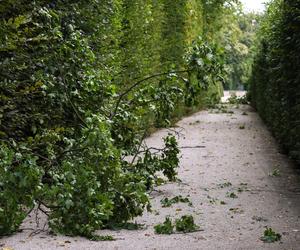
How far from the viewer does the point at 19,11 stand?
20.8ft

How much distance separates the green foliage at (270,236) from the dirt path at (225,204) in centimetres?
6

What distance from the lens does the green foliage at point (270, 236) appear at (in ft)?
16.6

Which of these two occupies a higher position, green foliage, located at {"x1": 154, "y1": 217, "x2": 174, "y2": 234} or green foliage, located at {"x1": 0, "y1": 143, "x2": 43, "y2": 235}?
green foliage, located at {"x1": 0, "y1": 143, "x2": 43, "y2": 235}

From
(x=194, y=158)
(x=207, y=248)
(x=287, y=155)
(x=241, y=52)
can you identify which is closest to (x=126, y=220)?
(x=207, y=248)

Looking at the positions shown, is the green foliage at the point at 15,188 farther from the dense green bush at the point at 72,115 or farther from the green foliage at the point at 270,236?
the green foliage at the point at 270,236

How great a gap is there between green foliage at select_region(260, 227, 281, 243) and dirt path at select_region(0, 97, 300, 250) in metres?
0.06

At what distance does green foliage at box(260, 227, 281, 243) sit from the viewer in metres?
5.06

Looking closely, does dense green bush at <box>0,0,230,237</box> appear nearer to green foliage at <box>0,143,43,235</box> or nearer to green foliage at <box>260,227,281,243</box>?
green foliage at <box>0,143,43,235</box>

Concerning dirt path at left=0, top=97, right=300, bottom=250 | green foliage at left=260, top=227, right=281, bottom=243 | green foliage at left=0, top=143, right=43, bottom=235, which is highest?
green foliage at left=0, top=143, right=43, bottom=235

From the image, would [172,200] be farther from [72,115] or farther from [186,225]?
[72,115]

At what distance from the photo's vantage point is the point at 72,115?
7000mm

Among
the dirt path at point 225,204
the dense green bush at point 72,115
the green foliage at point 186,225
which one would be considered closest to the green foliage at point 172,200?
the dirt path at point 225,204

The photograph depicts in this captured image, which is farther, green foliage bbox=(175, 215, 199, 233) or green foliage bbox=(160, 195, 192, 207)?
green foliage bbox=(160, 195, 192, 207)

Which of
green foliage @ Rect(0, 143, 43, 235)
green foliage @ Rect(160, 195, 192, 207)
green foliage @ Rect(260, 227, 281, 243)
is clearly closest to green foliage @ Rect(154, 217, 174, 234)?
green foliage @ Rect(260, 227, 281, 243)
